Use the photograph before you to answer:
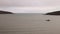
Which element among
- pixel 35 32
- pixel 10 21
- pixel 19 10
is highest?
pixel 19 10

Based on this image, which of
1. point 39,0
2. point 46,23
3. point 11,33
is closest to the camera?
point 11,33

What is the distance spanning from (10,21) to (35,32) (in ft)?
Result: 0.84

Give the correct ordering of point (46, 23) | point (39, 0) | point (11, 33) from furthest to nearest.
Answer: point (39, 0) → point (46, 23) → point (11, 33)

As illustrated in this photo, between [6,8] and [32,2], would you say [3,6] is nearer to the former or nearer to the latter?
[6,8]

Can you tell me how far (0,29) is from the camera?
837 mm

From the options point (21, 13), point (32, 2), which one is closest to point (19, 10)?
point (21, 13)

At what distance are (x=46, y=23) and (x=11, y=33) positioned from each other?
0.98ft

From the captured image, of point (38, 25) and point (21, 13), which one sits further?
point (21, 13)

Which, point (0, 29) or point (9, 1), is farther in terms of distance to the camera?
point (9, 1)

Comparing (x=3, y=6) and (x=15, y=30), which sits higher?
(x=3, y=6)

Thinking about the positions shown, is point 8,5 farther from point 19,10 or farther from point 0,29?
point 0,29

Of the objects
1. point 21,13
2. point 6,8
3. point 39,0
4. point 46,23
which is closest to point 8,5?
point 6,8

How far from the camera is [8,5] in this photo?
108cm

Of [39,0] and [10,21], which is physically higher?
[39,0]
